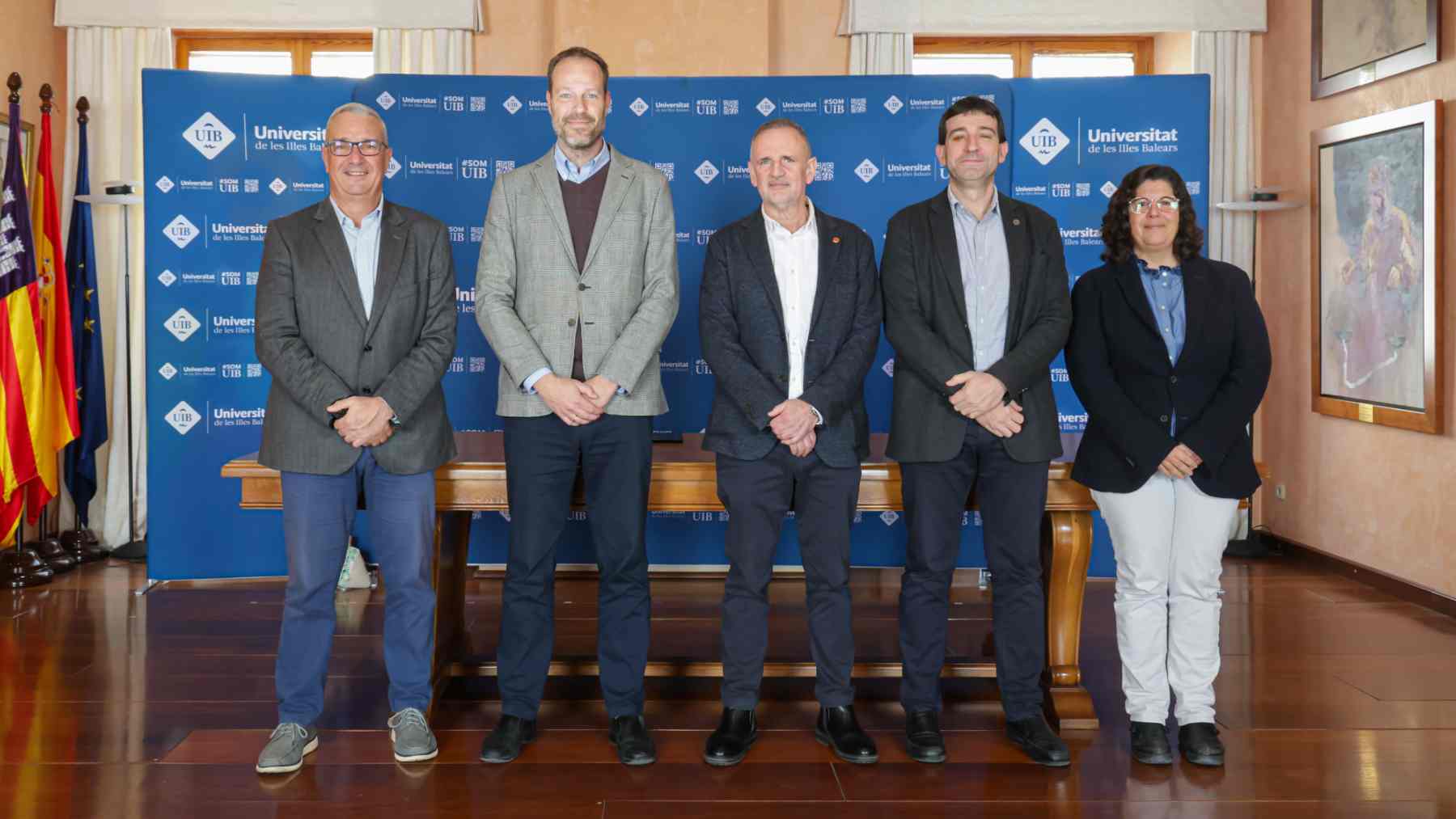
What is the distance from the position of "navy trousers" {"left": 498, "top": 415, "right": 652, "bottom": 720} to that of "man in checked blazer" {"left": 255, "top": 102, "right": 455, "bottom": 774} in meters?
0.26

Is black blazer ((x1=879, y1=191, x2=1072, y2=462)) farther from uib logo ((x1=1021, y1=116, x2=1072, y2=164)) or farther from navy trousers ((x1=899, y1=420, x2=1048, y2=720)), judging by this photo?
uib logo ((x1=1021, y1=116, x2=1072, y2=164))

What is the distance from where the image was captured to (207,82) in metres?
5.12

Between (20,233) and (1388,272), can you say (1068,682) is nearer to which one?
(1388,272)

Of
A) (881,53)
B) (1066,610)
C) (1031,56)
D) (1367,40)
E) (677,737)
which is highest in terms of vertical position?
(1031,56)

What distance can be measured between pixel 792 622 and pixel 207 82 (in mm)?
3544

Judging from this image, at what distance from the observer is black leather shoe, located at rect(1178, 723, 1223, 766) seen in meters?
2.96

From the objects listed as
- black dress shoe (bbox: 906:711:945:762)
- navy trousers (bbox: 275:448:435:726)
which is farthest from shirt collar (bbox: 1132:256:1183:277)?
navy trousers (bbox: 275:448:435:726)

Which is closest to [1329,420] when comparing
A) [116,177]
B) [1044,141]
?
[1044,141]

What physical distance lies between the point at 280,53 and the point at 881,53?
3.43 meters

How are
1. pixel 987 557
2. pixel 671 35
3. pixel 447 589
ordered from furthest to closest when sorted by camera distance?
pixel 671 35 → pixel 447 589 → pixel 987 557

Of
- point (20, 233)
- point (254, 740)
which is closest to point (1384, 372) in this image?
point (254, 740)

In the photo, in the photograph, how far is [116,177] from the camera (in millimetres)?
6035

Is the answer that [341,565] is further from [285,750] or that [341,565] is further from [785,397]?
[785,397]

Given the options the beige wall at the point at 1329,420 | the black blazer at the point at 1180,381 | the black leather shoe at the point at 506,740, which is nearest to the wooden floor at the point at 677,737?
the black leather shoe at the point at 506,740
